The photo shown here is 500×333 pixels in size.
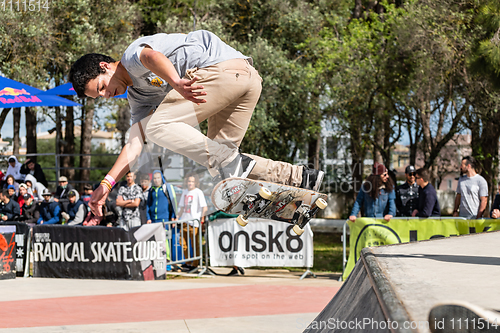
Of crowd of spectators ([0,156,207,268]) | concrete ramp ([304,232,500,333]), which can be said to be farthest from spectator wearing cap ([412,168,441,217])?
concrete ramp ([304,232,500,333])

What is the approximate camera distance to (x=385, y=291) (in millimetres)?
2201

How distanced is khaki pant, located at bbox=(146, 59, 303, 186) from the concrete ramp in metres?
1.29

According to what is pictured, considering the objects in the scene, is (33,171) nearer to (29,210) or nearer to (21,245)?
(29,210)

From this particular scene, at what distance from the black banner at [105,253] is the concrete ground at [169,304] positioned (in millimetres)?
240

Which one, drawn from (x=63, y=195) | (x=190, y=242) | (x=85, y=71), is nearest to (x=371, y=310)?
(x=85, y=71)

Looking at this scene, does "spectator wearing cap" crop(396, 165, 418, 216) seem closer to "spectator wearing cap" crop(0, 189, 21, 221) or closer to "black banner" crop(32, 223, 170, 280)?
"black banner" crop(32, 223, 170, 280)

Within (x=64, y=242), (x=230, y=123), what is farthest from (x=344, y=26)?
(x=230, y=123)

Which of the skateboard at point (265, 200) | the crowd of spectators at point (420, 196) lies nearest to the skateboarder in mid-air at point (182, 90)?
the skateboard at point (265, 200)

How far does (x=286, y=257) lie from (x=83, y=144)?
12852 mm

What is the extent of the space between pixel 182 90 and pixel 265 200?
1.13 meters

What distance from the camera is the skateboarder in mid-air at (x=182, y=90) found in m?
3.21

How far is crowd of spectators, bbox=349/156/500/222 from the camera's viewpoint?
8.66 metres

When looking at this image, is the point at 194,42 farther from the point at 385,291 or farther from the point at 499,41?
the point at 499,41

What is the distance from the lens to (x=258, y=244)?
9.40 metres
